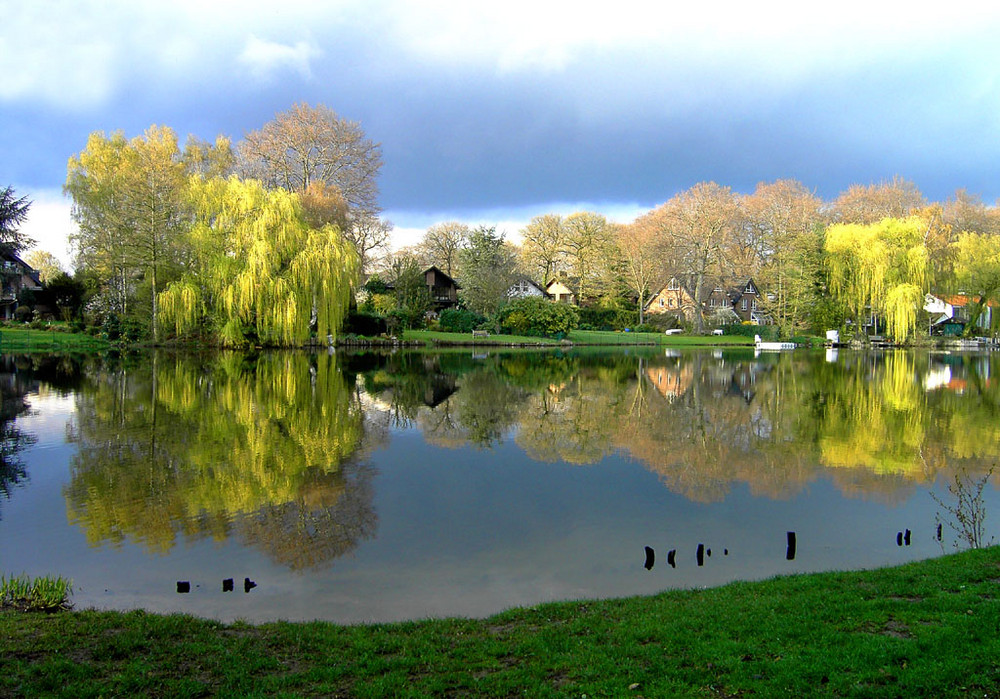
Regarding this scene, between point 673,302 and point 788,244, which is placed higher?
point 788,244

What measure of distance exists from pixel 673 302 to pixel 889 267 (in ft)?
103

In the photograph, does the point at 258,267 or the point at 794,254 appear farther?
the point at 794,254

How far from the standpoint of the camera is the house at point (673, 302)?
7806 cm

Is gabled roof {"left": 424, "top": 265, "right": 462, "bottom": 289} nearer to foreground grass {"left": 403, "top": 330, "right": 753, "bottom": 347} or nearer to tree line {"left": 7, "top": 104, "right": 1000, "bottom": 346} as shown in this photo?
tree line {"left": 7, "top": 104, "right": 1000, "bottom": 346}

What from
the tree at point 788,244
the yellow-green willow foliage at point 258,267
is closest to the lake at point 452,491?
the yellow-green willow foliage at point 258,267

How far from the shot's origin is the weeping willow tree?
52531 millimetres

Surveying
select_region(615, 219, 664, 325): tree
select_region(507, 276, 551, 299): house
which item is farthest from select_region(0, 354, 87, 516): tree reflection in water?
select_region(615, 219, 664, 325): tree

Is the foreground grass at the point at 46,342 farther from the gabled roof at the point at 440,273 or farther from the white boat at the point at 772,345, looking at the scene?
the white boat at the point at 772,345

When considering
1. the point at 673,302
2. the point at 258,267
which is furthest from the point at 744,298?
the point at 258,267

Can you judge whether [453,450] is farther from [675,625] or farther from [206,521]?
[675,625]

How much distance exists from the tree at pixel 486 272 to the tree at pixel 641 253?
40.9 feet

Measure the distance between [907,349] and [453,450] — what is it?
55859 millimetres

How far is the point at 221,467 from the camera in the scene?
12398 mm

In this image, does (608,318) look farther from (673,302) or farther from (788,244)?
(788,244)
